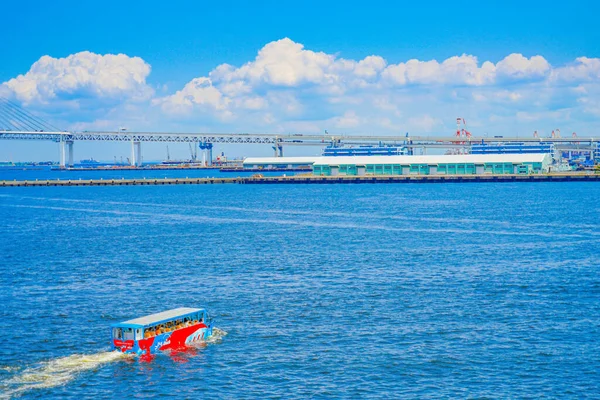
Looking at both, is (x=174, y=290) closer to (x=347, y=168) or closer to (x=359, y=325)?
(x=359, y=325)

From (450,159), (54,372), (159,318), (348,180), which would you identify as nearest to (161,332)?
(159,318)

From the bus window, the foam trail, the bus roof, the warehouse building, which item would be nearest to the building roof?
the warehouse building

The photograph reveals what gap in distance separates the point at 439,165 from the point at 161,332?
451 feet

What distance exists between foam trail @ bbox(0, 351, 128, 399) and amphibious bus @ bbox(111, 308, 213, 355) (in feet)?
2.07

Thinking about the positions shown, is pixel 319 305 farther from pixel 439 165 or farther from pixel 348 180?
pixel 439 165

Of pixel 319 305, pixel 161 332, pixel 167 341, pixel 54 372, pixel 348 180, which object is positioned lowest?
pixel 54 372

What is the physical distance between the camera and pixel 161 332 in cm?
3203

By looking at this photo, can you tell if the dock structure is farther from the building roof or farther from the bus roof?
the bus roof

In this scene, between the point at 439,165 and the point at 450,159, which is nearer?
the point at 439,165

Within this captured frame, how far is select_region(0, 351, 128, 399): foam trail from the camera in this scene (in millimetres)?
27500

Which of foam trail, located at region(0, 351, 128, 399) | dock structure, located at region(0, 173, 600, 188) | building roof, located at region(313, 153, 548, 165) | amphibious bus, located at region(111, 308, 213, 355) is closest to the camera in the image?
foam trail, located at region(0, 351, 128, 399)

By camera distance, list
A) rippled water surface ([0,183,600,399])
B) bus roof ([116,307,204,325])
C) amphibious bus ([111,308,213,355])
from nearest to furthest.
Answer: rippled water surface ([0,183,600,399])
amphibious bus ([111,308,213,355])
bus roof ([116,307,204,325])

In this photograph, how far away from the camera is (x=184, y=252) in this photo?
190 feet

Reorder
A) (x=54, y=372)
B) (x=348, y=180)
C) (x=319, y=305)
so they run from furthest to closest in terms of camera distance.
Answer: (x=348, y=180) < (x=319, y=305) < (x=54, y=372)
